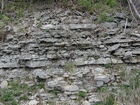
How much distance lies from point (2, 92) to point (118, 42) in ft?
10.1

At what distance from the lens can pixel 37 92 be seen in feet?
17.7

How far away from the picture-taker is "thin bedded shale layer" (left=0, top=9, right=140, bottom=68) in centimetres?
582

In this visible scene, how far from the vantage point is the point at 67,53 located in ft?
19.4

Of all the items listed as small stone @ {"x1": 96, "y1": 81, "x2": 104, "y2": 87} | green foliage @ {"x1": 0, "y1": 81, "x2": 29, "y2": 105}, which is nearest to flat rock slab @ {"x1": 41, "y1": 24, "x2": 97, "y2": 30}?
small stone @ {"x1": 96, "y1": 81, "x2": 104, "y2": 87}

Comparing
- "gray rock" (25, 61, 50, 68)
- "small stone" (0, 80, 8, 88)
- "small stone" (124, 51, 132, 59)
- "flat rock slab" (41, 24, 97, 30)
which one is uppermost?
"flat rock slab" (41, 24, 97, 30)

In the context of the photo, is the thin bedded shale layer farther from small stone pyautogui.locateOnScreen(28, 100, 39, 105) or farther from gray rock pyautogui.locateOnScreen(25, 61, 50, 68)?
small stone pyautogui.locateOnScreen(28, 100, 39, 105)

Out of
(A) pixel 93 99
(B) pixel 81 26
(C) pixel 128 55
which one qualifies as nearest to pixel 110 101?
(A) pixel 93 99

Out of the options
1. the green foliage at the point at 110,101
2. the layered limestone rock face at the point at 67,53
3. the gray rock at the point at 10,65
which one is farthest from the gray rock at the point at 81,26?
the green foliage at the point at 110,101

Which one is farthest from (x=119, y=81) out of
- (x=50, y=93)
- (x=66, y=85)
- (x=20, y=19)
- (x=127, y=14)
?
(x=20, y=19)

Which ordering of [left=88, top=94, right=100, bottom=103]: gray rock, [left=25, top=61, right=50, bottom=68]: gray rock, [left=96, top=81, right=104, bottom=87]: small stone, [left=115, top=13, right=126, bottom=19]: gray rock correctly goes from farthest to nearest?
[left=115, top=13, right=126, bottom=19]: gray rock < [left=25, top=61, right=50, bottom=68]: gray rock < [left=96, top=81, right=104, bottom=87]: small stone < [left=88, top=94, right=100, bottom=103]: gray rock

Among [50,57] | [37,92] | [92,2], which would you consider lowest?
[37,92]

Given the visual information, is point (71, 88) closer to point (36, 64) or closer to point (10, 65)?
point (36, 64)

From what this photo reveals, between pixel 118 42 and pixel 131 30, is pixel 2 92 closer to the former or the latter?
pixel 118 42

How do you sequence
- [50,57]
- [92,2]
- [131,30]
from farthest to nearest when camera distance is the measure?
[92,2]
[131,30]
[50,57]
